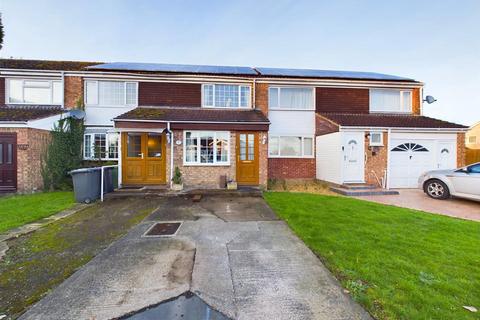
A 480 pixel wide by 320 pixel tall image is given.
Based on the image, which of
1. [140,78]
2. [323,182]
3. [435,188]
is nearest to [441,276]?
[435,188]

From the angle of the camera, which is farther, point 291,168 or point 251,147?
point 291,168

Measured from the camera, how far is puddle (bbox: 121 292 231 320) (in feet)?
7.84

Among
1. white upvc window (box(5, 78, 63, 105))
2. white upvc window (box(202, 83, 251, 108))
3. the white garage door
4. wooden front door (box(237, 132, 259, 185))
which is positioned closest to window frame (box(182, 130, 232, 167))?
wooden front door (box(237, 132, 259, 185))

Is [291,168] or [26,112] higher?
[26,112]

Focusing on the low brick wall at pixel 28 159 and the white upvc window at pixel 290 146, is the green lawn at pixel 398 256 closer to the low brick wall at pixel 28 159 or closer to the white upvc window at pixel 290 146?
the white upvc window at pixel 290 146

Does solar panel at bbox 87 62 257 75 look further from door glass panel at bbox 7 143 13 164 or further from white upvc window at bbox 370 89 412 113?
white upvc window at bbox 370 89 412 113

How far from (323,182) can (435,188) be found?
4.54m

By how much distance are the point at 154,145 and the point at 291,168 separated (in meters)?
7.71

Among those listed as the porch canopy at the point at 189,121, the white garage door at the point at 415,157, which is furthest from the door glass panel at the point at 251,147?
the white garage door at the point at 415,157

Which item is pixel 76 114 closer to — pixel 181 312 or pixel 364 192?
pixel 181 312

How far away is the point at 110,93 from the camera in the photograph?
12.0 metres

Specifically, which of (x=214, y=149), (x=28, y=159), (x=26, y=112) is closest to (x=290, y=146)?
(x=214, y=149)

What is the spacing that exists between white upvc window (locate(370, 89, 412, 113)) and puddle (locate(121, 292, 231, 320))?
580 inches

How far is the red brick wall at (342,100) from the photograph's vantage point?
12914 mm
